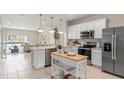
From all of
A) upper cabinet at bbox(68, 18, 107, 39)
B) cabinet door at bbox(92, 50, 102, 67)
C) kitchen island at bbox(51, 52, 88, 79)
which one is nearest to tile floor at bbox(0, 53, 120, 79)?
cabinet door at bbox(92, 50, 102, 67)

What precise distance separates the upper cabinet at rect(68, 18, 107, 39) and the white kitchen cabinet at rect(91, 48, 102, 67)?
29.0 inches

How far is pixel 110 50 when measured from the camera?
12.3ft

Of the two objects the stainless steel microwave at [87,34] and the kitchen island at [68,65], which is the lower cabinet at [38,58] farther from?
the stainless steel microwave at [87,34]

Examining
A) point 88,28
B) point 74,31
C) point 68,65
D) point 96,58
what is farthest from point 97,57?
point 74,31

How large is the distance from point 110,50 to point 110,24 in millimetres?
1429

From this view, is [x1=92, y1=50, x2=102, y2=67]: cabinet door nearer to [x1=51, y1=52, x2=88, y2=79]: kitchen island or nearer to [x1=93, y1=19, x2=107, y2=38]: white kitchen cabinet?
[x1=93, y1=19, x2=107, y2=38]: white kitchen cabinet

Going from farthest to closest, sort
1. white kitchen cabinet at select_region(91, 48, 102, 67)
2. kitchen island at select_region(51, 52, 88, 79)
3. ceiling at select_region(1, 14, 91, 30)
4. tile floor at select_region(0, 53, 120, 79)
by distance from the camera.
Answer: ceiling at select_region(1, 14, 91, 30) → white kitchen cabinet at select_region(91, 48, 102, 67) → tile floor at select_region(0, 53, 120, 79) → kitchen island at select_region(51, 52, 88, 79)

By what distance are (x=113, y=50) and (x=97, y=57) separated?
1.09m

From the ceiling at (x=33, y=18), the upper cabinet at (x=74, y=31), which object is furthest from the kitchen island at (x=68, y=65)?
the upper cabinet at (x=74, y=31)

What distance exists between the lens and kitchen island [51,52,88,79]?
2578 millimetres

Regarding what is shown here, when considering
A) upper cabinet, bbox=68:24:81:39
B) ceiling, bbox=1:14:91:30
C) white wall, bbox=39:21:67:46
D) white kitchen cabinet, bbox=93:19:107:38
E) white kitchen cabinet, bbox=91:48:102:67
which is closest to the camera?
white kitchen cabinet, bbox=91:48:102:67

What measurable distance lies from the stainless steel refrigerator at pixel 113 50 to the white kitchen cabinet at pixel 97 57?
49 cm

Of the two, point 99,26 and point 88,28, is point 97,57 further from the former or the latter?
point 88,28

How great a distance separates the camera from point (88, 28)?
556cm
